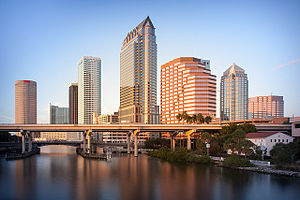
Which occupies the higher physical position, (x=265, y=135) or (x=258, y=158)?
(x=265, y=135)

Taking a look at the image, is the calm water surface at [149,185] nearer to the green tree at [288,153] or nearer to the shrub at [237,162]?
the shrub at [237,162]

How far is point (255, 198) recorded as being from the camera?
47688 millimetres

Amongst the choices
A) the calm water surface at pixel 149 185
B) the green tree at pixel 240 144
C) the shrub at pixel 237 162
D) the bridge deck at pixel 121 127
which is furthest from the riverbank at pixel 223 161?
the bridge deck at pixel 121 127

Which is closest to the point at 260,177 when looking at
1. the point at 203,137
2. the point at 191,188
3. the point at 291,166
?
the point at 291,166

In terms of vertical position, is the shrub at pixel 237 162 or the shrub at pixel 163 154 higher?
the shrub at pixel 237 162

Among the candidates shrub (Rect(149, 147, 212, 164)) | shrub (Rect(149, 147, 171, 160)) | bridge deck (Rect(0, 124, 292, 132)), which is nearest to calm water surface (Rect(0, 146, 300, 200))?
Answer: shrub (Rect(149, 147, 212, 164))

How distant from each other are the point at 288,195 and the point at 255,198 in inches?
247

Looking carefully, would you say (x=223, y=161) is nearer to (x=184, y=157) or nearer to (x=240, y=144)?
(x=240, y=144)

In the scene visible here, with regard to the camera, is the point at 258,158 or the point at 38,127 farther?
the point at 38,127

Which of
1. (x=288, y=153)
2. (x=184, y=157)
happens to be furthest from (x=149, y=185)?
(x=184, y=157)

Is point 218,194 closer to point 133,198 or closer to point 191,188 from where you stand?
point 191,188

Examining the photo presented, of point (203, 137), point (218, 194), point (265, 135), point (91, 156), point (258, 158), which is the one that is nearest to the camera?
point (218, 194)

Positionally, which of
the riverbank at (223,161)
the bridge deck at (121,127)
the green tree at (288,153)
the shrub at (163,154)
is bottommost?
the shrub at (163,154)

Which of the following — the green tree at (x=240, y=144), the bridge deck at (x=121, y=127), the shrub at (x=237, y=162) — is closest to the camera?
the shrub at (x=237, y=162)
